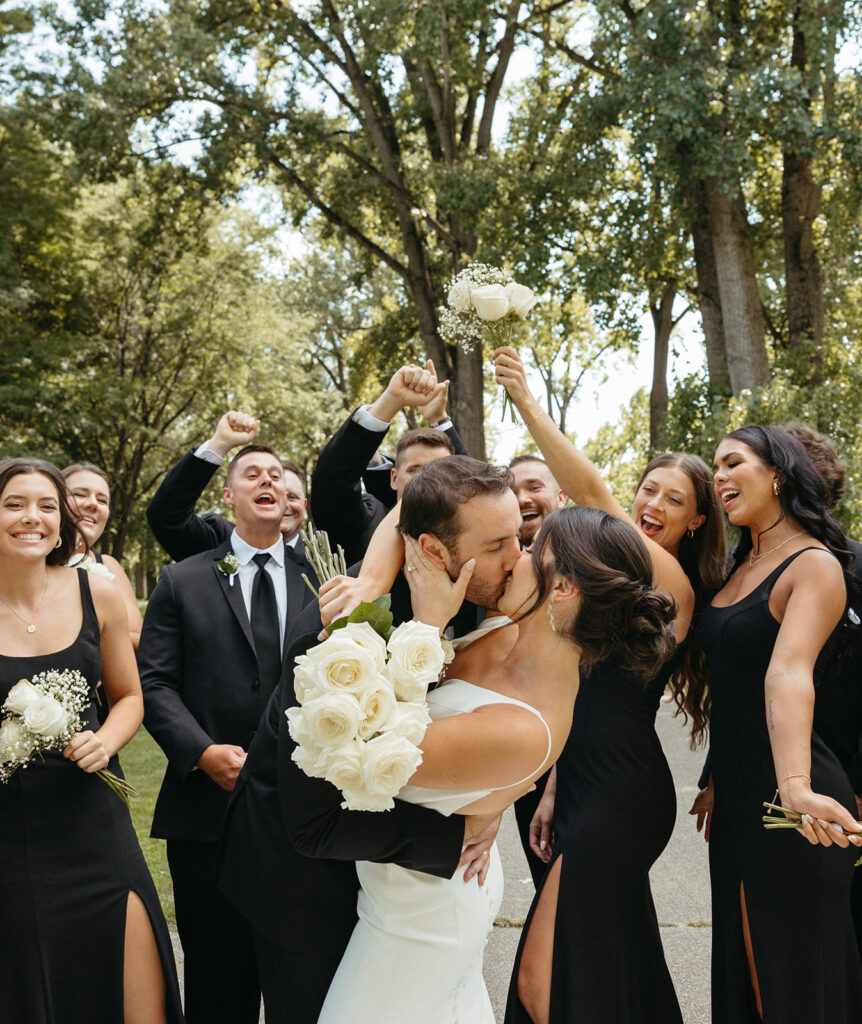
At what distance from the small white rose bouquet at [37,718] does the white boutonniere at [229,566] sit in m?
1.00

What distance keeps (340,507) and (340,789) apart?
6.95 feet

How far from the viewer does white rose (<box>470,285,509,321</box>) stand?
3525mm

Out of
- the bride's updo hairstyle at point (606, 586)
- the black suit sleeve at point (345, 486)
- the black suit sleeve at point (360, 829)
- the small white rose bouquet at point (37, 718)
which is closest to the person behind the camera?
the black suit sleeve at point (360, 829)

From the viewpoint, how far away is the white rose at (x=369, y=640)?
7.02ft

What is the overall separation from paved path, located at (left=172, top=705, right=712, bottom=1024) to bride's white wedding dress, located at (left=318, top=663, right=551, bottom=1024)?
81 centimetres

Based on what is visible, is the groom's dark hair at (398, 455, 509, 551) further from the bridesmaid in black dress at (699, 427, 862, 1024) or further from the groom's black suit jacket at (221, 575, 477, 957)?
the bridesmaid in black dress at (699, 427, 862, 1024)

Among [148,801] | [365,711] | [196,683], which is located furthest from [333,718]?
[148,801]

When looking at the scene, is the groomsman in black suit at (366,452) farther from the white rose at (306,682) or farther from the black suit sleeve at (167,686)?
the white rose at (306,682)

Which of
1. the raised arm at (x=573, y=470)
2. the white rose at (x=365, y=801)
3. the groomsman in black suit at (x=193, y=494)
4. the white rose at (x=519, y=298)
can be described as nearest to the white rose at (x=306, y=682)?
the white rose at (x=365, y=801)

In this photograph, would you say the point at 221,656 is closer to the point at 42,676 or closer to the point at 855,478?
the point at 42,676

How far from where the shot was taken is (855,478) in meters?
11.3

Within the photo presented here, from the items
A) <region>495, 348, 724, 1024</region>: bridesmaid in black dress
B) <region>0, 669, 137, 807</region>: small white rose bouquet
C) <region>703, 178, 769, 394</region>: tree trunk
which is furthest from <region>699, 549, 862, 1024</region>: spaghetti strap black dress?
<region>703, 178, 769, 394</region>: tree trunk

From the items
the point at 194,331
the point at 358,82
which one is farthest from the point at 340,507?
the point at 194,331

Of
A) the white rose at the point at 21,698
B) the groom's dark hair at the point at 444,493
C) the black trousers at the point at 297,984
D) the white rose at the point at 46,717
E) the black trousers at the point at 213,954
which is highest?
the groom's dark hair at the point at 444,493
